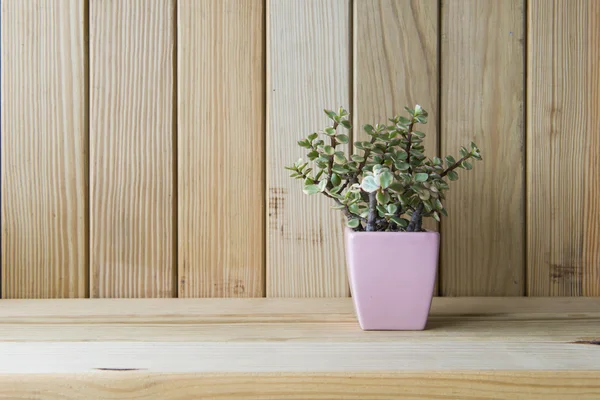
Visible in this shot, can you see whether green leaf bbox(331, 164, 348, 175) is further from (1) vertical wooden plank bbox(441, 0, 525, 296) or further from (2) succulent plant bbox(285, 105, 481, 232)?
(1) vertical wooden plank bbox(441, 0, 525, 296)

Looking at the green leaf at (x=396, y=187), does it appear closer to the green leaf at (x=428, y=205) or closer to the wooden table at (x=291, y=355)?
the green leaf at (x=428, y=205)

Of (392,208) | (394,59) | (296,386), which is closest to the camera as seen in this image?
(296,386)

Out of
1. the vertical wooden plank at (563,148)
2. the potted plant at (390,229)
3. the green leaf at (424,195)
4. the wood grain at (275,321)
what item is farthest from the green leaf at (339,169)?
the vertical wooden plank at (563,148)

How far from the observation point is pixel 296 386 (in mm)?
464

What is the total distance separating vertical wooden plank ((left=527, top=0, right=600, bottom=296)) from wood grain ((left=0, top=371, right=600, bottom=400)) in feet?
1.15

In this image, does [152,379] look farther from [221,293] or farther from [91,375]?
[221,293]

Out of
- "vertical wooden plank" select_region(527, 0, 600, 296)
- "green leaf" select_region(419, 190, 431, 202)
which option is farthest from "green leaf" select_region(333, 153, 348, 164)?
"vertical wooden plank" select_region(527, 0, 600, 296)

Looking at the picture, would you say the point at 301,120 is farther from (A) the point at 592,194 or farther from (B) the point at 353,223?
(A) the point at 592,194

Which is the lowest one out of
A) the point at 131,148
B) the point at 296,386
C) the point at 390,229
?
the point at 296,386

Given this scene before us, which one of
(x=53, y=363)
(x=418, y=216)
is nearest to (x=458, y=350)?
(x=418, y=216)

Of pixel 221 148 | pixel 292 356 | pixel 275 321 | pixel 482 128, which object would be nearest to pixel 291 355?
pixel 292 356

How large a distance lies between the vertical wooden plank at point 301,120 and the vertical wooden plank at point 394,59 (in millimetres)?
26

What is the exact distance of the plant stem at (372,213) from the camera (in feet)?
1.94

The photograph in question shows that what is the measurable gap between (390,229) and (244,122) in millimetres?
306
